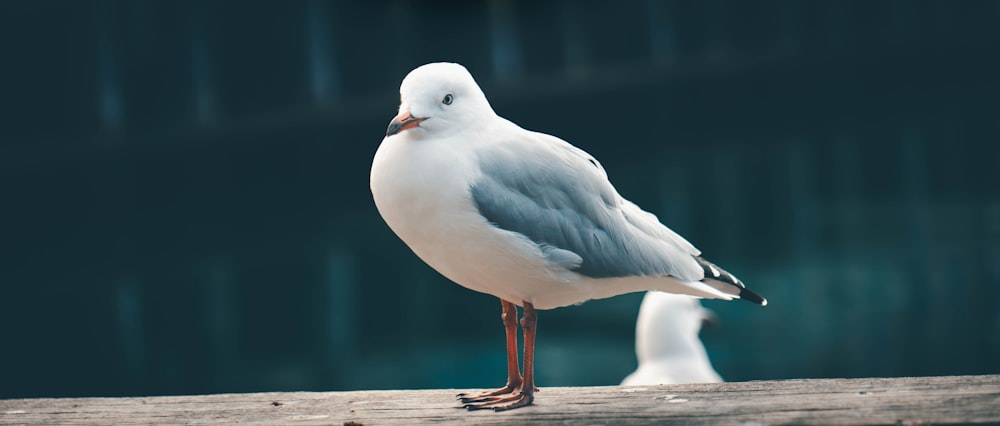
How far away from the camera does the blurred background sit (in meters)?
9.72

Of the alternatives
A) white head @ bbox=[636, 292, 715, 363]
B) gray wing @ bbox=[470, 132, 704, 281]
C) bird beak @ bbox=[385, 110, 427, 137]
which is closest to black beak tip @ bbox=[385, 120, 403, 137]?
bird beak @ bbox=[385, 110, 427, 137]

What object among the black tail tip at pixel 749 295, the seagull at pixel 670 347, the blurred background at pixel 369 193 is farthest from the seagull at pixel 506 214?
A: the blurred background at pixel 369 193

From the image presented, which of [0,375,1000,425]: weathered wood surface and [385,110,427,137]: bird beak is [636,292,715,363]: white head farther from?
[385,110,427,137]: bird beak

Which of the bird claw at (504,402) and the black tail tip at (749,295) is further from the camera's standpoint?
the black tail tip at (749,295)

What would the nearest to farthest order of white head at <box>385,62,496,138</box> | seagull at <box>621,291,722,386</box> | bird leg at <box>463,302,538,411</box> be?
white head at <box>385,62,496,138</box> → bird leg at <box>463,302,538,411</box> → seagull at <box>621,291,722,386</box>

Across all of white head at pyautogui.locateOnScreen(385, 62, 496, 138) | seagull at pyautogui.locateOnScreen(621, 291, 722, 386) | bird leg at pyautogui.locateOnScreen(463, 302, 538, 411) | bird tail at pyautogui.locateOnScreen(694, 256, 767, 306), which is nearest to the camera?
white head at pyautogui.locateOnScreen(385, 62, 496, 138)

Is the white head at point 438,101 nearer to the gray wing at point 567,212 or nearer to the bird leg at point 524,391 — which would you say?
the gray wing at point 567,212

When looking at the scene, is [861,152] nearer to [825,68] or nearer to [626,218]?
[825,68]

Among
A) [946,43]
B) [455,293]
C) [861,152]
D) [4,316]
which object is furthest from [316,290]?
[946,43]

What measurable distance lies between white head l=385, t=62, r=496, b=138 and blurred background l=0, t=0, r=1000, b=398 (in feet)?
20.0

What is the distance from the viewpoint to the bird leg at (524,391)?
2691 mm

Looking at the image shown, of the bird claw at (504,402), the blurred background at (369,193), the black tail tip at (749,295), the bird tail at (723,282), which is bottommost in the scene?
the blurred background at (369,193)

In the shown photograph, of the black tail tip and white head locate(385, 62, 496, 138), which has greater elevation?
white head locate(385, 62, 496, 138)

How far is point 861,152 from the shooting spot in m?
16.4
